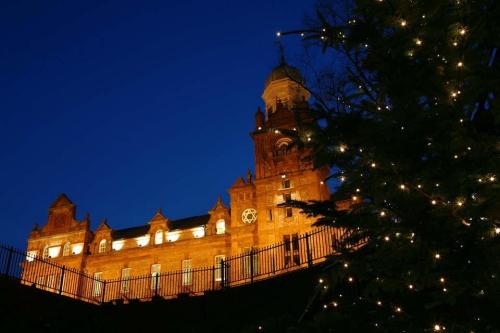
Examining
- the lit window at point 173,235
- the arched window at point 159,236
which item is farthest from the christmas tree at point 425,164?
the arched window at point 159,236

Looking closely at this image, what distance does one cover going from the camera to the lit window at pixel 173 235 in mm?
42656

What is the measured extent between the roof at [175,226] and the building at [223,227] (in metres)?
0.10

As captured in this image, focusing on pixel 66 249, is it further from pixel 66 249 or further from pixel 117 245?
pixel 117 245

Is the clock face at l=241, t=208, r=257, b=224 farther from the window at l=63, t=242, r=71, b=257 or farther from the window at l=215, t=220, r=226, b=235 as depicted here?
the window at l=63, t=242, r=71, b=257

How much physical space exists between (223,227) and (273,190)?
24.5ft

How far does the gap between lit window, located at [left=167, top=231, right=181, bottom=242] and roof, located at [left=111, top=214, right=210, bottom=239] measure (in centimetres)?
115

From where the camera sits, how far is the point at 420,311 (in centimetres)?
785

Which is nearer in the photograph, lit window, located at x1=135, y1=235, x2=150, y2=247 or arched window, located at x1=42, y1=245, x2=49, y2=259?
lit window, located at x1=135, y1=235, x2=150, y2=247

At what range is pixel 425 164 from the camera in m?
7.13

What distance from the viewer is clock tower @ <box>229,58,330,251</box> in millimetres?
34500

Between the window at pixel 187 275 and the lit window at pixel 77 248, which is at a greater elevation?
the lit window at pixel 77 248

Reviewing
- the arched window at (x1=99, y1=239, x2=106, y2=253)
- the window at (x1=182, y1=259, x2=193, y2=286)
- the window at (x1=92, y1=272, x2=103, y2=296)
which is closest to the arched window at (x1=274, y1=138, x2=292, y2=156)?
the window at (x1=182, y1=259, x2=193, y2=286)

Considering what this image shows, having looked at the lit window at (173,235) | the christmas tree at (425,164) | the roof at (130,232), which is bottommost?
the christmas tree at (425,164)

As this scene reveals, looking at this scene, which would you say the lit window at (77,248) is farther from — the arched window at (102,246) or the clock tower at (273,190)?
the clock tower at (273,190)
